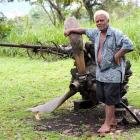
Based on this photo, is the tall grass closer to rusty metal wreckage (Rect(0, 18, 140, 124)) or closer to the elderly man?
rusty metal wreckage (Rect(0, 18, 140, 124))

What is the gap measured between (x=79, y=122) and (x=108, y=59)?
1153mm

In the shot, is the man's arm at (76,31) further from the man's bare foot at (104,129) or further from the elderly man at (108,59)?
the man's bare foot at (104,129)

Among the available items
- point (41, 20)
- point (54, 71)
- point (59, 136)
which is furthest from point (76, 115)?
point (41, 20)

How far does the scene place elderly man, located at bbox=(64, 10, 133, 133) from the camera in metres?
5.81

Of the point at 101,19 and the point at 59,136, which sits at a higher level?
the point at 101,19

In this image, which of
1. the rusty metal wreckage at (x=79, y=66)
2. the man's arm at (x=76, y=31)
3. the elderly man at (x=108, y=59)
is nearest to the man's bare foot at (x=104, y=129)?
the elderly man at (x=108, y=59)

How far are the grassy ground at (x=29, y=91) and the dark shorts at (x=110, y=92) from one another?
434mm

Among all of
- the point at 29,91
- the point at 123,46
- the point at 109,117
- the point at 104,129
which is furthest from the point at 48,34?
the point at 123,46

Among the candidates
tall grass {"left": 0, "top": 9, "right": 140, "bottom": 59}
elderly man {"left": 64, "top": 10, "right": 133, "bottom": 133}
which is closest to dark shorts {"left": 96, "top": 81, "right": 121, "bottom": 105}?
elderly man {"left": 64, "top": 10, "right": 133, "bottom": 133}

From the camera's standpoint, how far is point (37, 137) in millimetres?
5934

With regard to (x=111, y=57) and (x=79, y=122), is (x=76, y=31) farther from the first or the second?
(x=79, y=122)

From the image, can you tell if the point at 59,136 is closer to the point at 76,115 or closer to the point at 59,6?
the point at 76,115

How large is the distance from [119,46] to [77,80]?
98 cm

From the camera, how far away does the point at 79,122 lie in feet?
21.5
